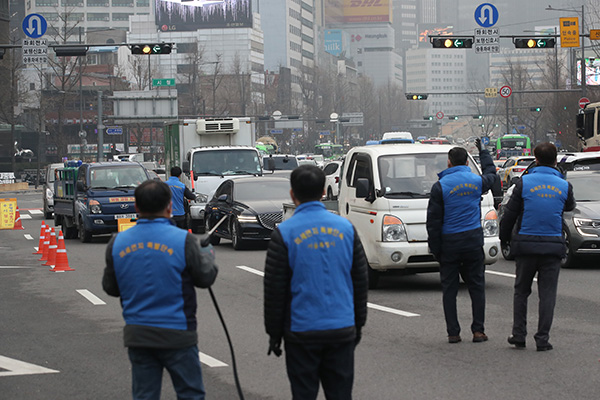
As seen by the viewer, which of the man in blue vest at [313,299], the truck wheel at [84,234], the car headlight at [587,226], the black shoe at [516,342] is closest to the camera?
the man in blue vest at [313,299]

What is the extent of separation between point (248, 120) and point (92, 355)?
22.3 m

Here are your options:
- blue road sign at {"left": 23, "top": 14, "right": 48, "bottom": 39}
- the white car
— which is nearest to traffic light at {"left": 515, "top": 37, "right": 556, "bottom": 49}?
the white car

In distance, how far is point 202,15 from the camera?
511 ft

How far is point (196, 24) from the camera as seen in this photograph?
156125 mm

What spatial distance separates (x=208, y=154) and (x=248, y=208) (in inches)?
268

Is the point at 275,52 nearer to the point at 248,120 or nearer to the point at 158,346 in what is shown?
the point at 248,120

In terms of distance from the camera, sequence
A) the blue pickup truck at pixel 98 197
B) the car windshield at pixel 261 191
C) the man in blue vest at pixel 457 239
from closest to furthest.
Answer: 1. the man in blue vest at pixel 457 239
2. the car windshield at pixel 261 191
3. the blue pickup truck at pixel 98 197

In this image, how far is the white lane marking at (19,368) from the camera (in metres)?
8.77

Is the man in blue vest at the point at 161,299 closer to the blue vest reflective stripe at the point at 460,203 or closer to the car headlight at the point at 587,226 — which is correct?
the blue vest reflective stripe at the point at 460,203

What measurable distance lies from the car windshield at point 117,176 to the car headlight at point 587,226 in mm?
11846

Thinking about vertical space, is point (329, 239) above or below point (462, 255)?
above

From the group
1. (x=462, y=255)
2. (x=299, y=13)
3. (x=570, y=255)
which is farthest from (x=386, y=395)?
(x=299, y=13)

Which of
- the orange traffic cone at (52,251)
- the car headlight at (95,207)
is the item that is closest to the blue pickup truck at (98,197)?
the car headlight at (95,207)

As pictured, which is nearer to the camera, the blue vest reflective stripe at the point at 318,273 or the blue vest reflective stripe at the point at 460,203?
the blue vest reflective stripe at the point at 318,273
